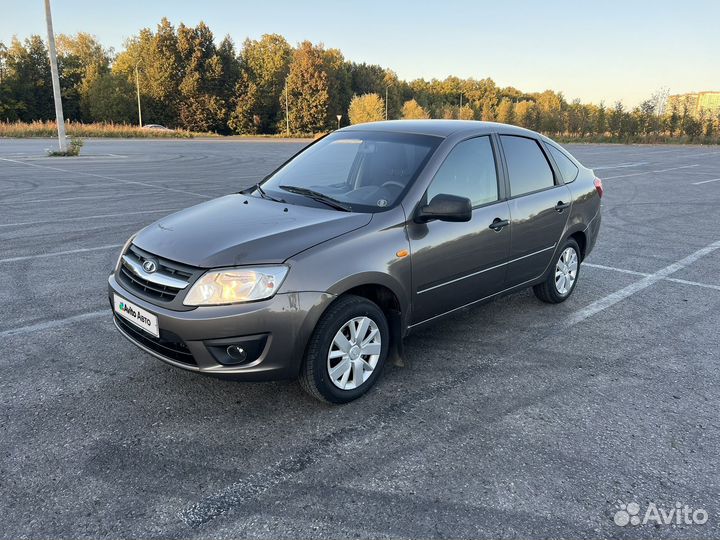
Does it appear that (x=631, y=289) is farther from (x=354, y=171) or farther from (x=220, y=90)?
(x=220, y=90)

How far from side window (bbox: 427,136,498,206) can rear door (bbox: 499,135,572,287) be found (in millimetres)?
226

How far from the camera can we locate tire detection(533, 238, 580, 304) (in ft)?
16.6

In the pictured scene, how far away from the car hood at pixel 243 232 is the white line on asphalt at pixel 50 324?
152 centimetres

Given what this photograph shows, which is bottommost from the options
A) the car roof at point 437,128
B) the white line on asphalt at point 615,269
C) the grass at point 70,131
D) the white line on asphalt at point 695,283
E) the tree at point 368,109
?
the white line on asphalt at point 695,283

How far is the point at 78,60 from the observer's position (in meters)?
74.8

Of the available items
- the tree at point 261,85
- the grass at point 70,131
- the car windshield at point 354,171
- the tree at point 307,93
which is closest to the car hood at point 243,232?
the car windshield at point 354,171

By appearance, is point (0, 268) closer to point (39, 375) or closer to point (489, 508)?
point (39, 375)

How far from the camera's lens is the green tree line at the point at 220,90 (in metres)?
62.0

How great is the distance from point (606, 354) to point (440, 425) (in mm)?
1755

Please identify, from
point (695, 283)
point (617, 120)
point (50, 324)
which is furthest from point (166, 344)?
point (617, 120)

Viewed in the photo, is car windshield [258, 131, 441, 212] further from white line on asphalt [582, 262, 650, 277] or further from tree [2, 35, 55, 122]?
tree [2, 35, 55, 122]

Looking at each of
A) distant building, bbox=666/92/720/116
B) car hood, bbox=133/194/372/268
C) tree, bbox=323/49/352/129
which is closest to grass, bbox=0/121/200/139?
tree, bbox=323/49/352/129

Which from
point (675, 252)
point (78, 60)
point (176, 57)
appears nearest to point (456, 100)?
point (176, 57)

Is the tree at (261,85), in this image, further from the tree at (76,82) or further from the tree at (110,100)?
the tree at (76,82)
